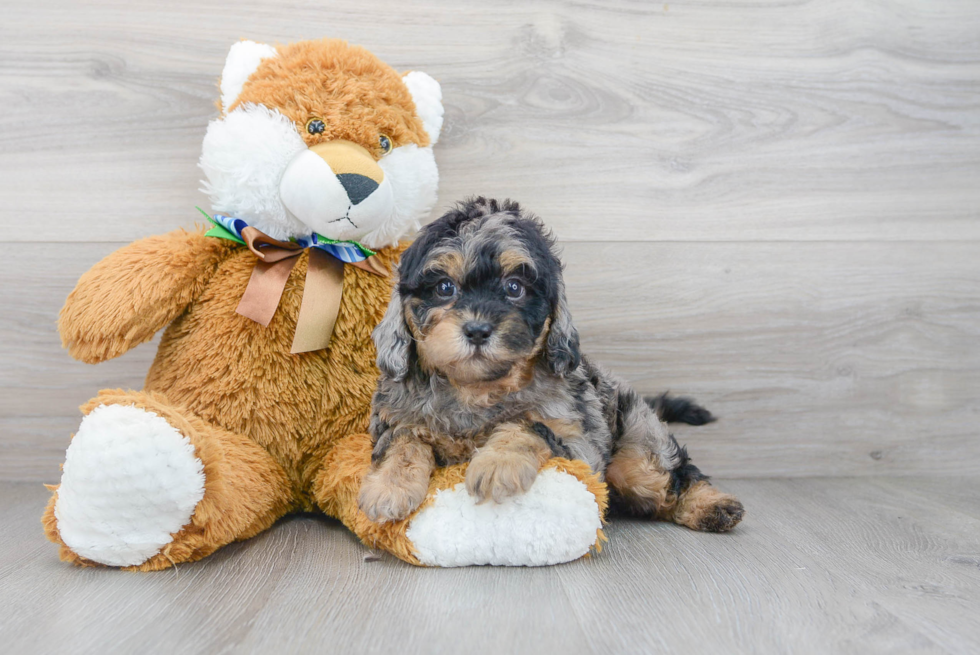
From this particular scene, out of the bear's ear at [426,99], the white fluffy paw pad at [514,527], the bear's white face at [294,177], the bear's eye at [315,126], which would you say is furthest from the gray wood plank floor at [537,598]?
the bear's ear at [426,99]

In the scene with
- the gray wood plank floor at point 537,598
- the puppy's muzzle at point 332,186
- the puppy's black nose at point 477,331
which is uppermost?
the puppy's muzzle at point 332,186

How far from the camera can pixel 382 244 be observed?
6.49ft

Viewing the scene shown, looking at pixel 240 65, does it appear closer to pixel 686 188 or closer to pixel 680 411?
pixel 686 188

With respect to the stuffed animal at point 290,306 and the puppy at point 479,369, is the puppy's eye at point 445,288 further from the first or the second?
the stuffed animal at point 290,306

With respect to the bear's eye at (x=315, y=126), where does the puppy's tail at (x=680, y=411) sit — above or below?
below

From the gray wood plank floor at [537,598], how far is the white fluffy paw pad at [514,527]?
0.13 ft

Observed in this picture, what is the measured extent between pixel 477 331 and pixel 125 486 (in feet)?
2.62

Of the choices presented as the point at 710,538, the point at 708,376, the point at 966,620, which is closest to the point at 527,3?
the point at 708,376

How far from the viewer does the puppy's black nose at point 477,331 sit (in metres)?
1.49

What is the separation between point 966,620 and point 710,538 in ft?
1.98

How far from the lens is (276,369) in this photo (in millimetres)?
1895

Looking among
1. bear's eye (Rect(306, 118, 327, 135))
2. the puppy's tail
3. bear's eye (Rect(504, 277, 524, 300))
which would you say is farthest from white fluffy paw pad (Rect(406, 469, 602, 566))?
bear's eye (Rect(306, 118, 327, 135))

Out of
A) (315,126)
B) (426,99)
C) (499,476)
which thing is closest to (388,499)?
(499,476)

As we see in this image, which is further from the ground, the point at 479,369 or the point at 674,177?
the point at 674,177
